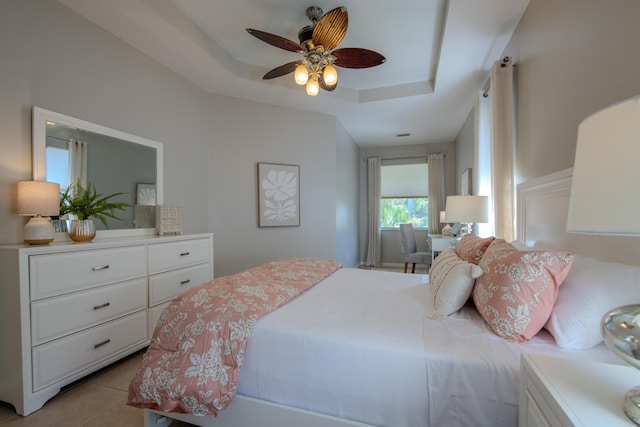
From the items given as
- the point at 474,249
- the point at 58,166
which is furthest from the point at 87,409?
the point at 474,249

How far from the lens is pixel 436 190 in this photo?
544 cm

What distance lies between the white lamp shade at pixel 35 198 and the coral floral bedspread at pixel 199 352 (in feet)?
3.68

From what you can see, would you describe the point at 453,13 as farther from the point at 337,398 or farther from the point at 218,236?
the point at 218,236

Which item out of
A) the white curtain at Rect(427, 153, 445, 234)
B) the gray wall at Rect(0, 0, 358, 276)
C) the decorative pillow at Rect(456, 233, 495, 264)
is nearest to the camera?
the decorative pillow at Rect(456, 233, 495, 264)

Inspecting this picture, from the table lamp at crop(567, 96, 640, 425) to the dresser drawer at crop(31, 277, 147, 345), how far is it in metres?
2.37

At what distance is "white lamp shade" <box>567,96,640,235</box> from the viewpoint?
0.50m

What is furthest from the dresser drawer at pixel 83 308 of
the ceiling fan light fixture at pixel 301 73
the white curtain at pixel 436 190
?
the white curtain at pixel 436 190

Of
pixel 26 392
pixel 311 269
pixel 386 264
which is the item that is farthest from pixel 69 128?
pixel 386 264

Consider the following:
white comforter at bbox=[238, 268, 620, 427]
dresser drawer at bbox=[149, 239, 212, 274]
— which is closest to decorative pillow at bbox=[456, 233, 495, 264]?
white comforter at bbox=[238, 268, 620, 427]

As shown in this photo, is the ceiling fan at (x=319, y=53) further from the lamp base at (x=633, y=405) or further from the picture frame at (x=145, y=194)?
the lamp base at (x=633, y=405)

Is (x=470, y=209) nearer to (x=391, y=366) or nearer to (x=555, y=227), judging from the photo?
(x=555, y=227)

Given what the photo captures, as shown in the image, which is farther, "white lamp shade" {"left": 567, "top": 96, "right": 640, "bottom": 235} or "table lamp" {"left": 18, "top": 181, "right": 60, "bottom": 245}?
"table lamp" {"left": 18, "top": 181, "right": 60, "bottom": 245}

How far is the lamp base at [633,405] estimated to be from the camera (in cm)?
54

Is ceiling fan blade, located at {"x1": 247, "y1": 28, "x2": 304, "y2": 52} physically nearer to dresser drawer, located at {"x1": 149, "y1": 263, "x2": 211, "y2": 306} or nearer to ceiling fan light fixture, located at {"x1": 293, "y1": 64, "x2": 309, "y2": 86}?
ceiling fan light fixture, located at {"x1": 293, "y1": 64, "x2": 309, "y2": 86}
